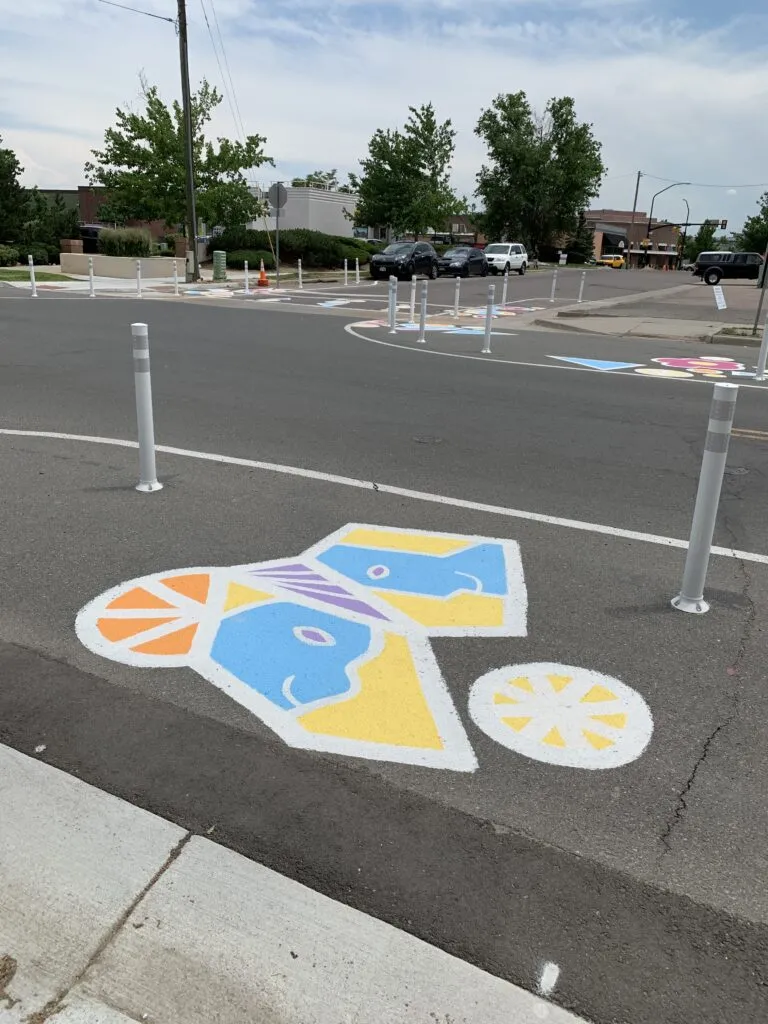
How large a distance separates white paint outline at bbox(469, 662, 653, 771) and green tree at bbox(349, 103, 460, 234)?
190 feet

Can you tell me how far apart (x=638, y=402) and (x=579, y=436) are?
2250 mm

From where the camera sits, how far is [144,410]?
5.61 m

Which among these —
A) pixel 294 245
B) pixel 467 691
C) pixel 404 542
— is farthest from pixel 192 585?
pixel 294 245

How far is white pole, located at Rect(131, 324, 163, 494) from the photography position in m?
5.43

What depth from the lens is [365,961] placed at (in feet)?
6.88

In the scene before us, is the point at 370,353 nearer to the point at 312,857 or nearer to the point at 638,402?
the point at 638,402

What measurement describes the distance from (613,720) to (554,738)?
0.98 ft

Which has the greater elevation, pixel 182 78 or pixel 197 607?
pixel 182 78

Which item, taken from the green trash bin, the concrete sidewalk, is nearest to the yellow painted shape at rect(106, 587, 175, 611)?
the concrete sidewalk

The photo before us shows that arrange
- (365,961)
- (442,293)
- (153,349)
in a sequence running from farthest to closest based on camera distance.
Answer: (442,293), (153,349), (365,961)

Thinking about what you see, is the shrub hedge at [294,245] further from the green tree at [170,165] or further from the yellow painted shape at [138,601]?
the yellow painted shape at [138,601]

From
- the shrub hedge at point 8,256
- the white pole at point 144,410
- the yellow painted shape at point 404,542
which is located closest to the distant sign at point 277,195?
the shrub hedge at point 8,256

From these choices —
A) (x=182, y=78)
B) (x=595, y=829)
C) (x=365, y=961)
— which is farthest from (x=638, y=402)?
(x=182, y=78)

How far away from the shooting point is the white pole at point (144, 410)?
5430mm
